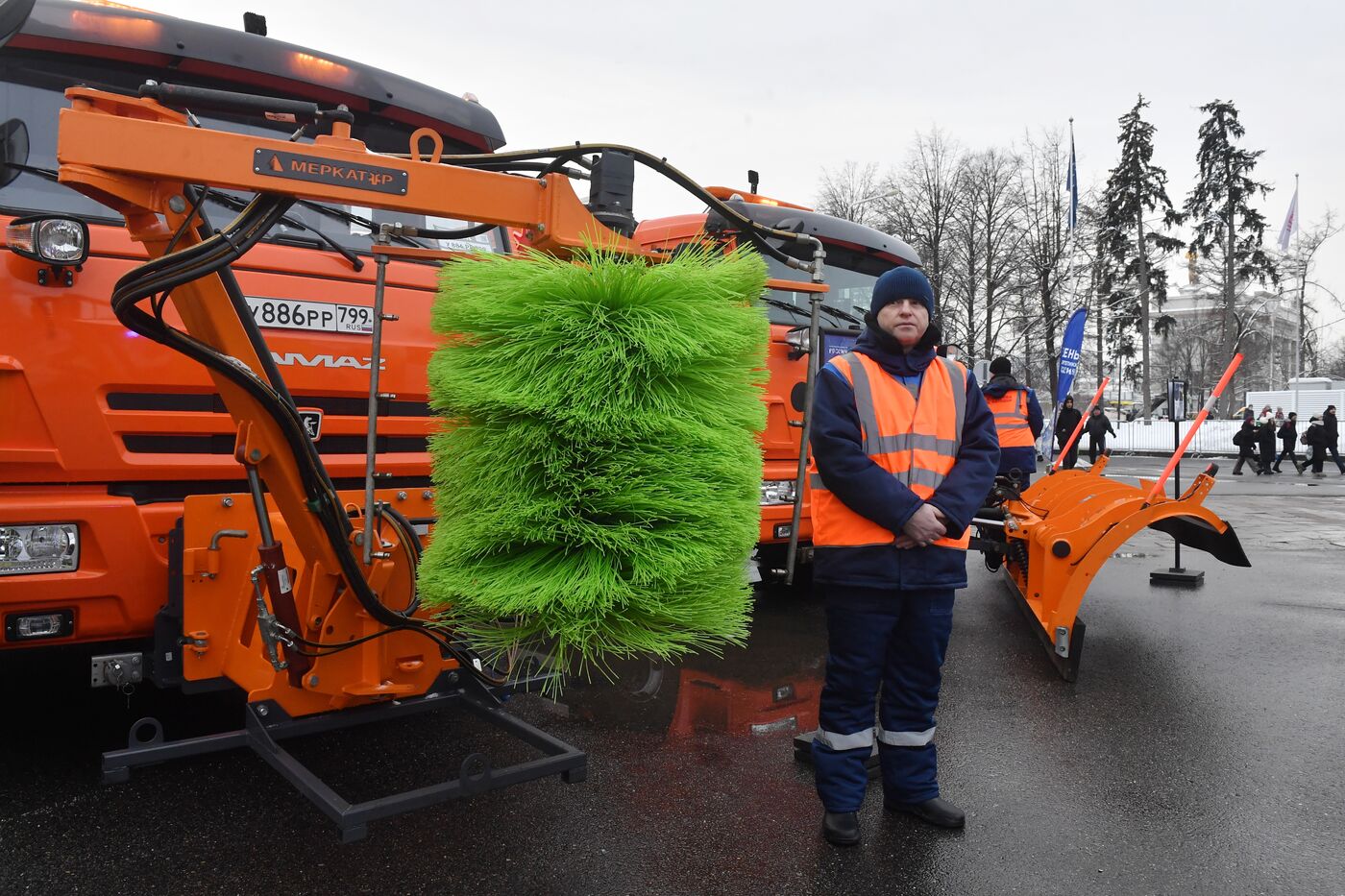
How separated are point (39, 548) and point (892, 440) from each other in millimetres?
2817

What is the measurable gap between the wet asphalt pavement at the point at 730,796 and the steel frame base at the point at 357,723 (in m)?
0.27

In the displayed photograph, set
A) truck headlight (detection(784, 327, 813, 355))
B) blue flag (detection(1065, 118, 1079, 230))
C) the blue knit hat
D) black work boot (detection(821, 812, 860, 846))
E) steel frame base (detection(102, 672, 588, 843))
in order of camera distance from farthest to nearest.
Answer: blue flag (detection(1065, 118, 1079, 230)), truck headlight (detection(784, 327, 813, 355)), the blue knit hat, black work boot (detection(821, 812, 860, 846)), steel frame base (detection(102, 672, 588, 843))

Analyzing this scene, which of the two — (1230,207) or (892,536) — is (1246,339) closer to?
(1230,207)

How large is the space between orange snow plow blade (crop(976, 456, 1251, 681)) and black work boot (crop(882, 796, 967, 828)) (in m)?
1.99

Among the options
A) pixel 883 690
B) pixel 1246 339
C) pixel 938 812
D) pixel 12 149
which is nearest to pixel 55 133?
pixel 12 149

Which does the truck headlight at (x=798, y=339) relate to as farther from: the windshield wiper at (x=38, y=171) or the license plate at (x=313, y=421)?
the windshield wiper at (x=38, y=171)

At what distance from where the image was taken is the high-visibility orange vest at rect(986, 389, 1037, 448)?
7.81 meters

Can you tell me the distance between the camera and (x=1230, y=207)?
43.2m

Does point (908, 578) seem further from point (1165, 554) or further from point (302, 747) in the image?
point (1165, 554)

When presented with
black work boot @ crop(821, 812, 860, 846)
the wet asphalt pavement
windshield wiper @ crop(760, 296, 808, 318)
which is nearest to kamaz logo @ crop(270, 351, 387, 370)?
the wet asphalt pavement

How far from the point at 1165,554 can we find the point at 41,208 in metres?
10.3

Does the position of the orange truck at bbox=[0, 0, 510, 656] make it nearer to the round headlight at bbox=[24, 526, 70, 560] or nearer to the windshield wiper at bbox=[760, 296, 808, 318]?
the round headlight at bbox=[24, 526, 70, 560]

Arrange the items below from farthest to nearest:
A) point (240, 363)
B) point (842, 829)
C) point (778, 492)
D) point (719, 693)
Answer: point (778, 492), point (719, 693), point (842, 829), point (240, 363)

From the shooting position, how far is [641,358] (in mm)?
2268
